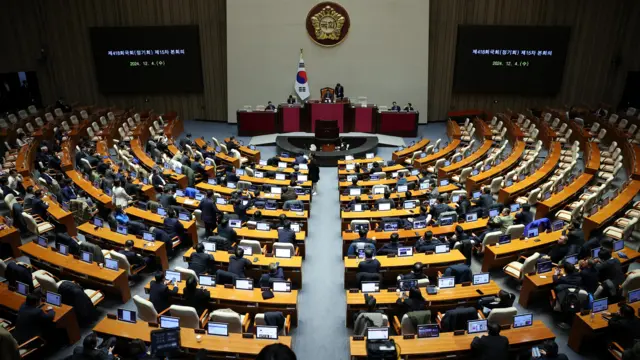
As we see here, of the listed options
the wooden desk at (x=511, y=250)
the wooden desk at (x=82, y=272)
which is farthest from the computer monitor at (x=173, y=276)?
the wooden desk at (x=511, y=250)

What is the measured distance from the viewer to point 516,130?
19.2 meters

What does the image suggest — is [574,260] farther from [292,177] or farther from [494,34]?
[494,34]

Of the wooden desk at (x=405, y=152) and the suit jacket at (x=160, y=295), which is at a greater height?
the wooden desk at (x=405, y=152)

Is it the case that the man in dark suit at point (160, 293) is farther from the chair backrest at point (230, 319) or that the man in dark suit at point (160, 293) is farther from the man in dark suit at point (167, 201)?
the man in dark suit at point (167, 201)

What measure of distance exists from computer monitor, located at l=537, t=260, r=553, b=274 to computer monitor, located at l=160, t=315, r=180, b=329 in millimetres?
6671

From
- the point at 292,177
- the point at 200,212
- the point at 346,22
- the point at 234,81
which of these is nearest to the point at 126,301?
the point at 200,212

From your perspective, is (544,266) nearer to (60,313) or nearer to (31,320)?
(60,313)

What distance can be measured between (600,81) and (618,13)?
125 inches

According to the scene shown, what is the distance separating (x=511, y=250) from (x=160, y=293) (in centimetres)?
708

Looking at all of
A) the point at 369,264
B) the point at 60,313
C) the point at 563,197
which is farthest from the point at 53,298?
the point at 563,197

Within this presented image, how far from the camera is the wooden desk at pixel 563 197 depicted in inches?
461

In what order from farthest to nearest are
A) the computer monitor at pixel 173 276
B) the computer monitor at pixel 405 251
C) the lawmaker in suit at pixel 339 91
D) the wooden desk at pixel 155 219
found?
the lawmaker in suit at pixel 339 91, the wooden desk at pixel 155 219, the computer monitor at pixel 405 251, the computer monitor at pixel 173 276

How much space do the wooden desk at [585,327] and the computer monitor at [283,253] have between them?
5.38 meters

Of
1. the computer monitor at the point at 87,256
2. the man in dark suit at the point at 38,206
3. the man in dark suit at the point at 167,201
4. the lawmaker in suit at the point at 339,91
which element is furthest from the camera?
the lawmaker in suit at the point at 339,91
